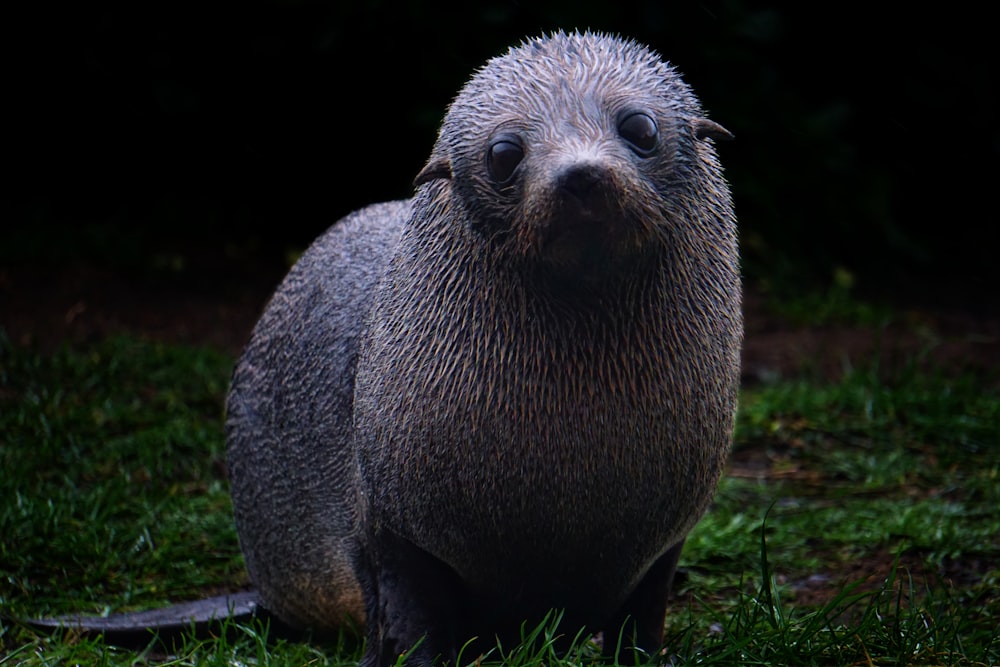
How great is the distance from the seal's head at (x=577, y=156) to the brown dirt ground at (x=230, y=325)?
352cm

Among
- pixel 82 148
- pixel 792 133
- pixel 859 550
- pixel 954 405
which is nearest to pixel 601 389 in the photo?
pixel 859 550

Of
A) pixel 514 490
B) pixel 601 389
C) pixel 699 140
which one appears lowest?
pixel 514 490

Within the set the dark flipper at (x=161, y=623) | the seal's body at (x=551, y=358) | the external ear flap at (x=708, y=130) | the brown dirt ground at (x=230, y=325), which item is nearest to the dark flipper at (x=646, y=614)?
the seal's body at (x=551, y=358)

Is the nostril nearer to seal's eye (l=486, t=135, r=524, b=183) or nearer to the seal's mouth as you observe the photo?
the seal's mouth

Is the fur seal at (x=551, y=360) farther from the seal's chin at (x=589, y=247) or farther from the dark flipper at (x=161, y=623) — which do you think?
the dark flipper at (x=161, y=623)

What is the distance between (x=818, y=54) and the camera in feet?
26.3

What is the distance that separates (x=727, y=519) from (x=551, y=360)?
2.07 metres

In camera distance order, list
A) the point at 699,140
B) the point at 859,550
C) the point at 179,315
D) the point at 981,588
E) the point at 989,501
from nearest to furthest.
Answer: the point at 699,140 < the point at 981,588 < the point at 859,550 < the point at 989,501 < the point at 179,315

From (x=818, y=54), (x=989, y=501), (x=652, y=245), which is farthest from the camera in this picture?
(x=818, y=54)

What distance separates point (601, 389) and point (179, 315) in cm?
430

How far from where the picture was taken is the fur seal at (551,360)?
98.7 inches

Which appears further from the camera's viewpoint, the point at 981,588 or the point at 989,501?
the point at 989,501

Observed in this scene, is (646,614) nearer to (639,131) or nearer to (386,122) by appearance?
(639,131)

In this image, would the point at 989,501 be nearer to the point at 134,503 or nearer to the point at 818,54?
the point at 134,503
